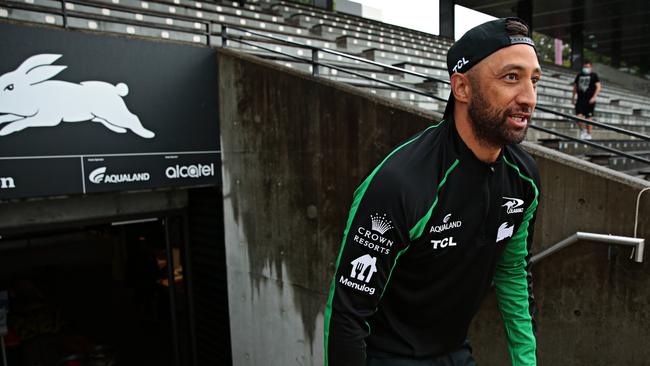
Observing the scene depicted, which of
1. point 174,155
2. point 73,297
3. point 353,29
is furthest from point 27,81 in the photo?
point 353,29

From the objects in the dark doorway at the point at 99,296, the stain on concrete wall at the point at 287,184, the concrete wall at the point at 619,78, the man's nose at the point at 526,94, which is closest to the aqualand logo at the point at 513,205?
the man's nose at the point at 526,94

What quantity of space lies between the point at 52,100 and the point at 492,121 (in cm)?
498

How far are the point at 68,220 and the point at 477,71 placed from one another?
569cm

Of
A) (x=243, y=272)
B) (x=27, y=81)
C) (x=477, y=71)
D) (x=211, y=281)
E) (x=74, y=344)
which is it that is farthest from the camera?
(x=74, y=344)

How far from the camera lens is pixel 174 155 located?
225 inches

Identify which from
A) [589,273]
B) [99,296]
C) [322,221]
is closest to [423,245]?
[589,273]

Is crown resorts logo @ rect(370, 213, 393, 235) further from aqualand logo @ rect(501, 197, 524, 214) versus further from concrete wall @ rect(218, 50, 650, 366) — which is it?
concrete wall @ rect(218, 50, 650, 366)

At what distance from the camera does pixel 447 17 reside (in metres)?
18.5

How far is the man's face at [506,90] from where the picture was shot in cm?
128

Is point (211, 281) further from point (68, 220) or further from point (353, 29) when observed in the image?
point (353, 29)

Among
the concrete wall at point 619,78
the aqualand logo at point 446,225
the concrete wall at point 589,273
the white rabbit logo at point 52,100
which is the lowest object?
the concrete wall at point 589,273

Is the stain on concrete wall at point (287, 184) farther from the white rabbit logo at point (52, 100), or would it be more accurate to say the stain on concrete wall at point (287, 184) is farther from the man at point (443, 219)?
the man at point (443, 219)

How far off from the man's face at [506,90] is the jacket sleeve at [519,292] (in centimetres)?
40

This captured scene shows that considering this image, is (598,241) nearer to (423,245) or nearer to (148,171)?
(423,245)
